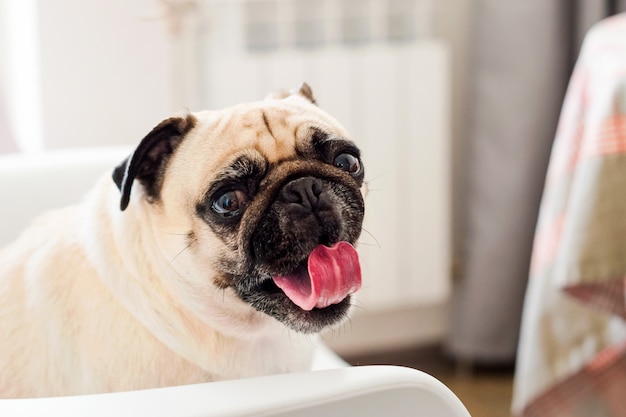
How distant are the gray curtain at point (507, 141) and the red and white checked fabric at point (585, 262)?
1.35 ft

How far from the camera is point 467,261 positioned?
222 cm

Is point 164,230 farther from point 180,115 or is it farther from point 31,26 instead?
point 31,26

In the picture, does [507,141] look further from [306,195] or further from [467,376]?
[306,195]

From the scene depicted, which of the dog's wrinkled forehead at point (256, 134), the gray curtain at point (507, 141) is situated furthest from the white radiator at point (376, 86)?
the dog's wrinkled forehead at point (256, 134)

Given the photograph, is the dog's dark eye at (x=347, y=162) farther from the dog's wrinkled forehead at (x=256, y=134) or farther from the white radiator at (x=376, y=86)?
the white radiator at (x=376, y=86)

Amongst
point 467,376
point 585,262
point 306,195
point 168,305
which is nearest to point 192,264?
point 168,305

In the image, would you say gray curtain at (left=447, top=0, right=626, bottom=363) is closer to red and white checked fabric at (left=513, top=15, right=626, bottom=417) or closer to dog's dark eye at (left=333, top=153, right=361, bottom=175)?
red and white checked fabric at (left=513, top=15, right=626, bottom=417)

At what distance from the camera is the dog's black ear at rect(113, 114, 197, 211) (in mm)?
918

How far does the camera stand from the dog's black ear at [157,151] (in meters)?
0.92

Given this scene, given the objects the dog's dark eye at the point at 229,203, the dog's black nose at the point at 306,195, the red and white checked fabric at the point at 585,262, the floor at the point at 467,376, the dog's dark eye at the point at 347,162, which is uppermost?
the dog's dark eye at the point at 347,162

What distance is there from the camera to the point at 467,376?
2.26 metres

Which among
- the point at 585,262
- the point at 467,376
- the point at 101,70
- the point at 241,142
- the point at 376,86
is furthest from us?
the point at 467,376

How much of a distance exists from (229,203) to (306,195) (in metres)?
0.09

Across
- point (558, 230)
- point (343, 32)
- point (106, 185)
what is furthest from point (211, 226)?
point (343, 32)
